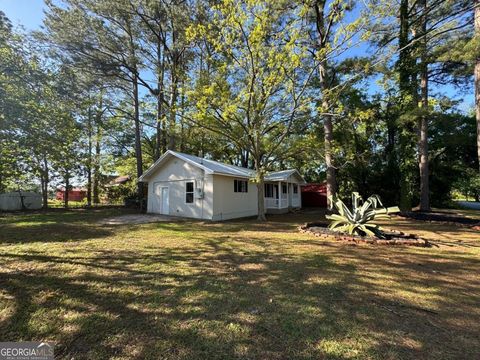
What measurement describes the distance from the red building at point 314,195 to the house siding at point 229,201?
947cm

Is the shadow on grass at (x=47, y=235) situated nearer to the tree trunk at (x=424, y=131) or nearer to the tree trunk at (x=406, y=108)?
the tree trunk at (x=406, y=108)

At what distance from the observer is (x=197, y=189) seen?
13.0 meters

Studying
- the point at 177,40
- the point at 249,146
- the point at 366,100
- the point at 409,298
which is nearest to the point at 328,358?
the point at 409,298

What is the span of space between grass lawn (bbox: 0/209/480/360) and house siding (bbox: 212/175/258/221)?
6.86 m

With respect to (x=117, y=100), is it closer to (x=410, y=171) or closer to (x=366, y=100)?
(x=366, y=100)

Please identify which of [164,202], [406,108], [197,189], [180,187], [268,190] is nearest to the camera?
[197,189]

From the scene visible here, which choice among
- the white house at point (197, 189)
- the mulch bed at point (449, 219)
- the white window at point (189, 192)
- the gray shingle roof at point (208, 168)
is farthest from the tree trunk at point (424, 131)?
the white window at point (189, 192)

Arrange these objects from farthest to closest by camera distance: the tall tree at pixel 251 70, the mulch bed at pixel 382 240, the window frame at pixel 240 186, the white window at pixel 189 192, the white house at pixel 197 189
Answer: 1. the window frame at pixel 240 186
2. the white window at pixel 189 192
3. the white house at pixel 197 189
4. the tall tree at pixel 251 70
5. the mulch bed at pixel 382 240

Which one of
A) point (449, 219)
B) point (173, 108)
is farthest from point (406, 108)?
point (173, 108)

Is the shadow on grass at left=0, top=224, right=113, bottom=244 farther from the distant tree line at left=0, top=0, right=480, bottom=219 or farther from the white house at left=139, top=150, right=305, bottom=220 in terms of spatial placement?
the white house at left=139, top=150, right=305, bottom=220

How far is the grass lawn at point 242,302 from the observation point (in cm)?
234

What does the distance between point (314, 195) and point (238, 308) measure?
2164cm

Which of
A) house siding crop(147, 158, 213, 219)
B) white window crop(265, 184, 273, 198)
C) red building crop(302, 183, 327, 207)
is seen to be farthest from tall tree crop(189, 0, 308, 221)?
red building crop(302, 183, 327, 207)

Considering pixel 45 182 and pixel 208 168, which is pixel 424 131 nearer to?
pixel 208 168
